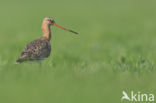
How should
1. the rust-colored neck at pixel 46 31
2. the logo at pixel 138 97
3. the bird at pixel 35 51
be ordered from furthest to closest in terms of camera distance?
→ 1. the rust-colored neck at pixel 46 31
2. the bird at pixel 35 51
3. the logo at pixel 138 97

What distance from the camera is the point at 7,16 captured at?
31172mm

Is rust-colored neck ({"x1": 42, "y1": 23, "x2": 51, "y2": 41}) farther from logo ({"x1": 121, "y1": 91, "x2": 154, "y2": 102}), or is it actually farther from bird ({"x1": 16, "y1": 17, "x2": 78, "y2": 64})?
logo ({"x1": 121, "y1": 91, "x2": 154, "y2": 102})

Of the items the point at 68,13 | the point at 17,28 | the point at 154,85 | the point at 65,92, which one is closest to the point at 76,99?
the point at 65,92

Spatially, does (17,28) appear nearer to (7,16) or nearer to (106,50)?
(7,16)

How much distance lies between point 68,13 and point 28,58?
2340cm

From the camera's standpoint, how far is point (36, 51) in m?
10.7

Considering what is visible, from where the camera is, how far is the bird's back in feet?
34.5

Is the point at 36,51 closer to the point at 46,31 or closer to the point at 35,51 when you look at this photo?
the point at 35,51

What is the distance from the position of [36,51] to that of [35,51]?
25 millimetres

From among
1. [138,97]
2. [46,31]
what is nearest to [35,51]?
[46,31]

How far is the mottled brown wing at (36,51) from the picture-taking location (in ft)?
34.6

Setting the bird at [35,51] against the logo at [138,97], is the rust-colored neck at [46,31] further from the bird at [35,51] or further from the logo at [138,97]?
the logo at [138,97]

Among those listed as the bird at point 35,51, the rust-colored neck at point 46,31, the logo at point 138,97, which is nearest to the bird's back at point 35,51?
the bird at point 35,51

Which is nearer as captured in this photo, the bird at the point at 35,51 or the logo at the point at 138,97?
the logo at the point at 138,97
